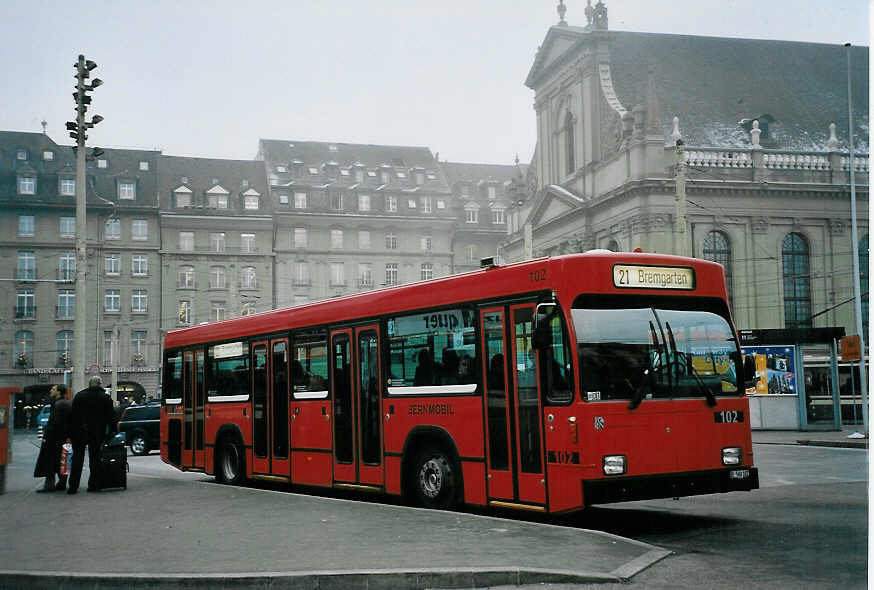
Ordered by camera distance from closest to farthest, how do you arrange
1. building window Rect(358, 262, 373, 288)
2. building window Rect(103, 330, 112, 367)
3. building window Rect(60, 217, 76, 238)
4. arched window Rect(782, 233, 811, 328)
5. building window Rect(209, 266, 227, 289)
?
building window Rect(60, 217, 76, 238) → arched window Rect(782, 233, 811, 328) → building window Rect(358, 262, 373, 288) → building window Rect(209, 266, 227, 289) → building window Rect(103, 330, 112, 367)

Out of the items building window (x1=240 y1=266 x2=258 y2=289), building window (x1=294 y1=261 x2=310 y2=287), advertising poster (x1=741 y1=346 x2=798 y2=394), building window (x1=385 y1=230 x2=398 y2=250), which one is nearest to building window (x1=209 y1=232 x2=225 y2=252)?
building window (x1=240 y1=266 x2=258 y2=289)

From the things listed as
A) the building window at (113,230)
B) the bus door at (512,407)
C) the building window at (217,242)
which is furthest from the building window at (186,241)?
the bus door at (512,407)

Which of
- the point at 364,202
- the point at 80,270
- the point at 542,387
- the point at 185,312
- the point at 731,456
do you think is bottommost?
the point at 731,456

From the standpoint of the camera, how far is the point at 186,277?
67.5 meters

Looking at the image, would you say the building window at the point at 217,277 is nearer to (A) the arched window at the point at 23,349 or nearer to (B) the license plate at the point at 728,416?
(A) the arched window at the point at 23,349

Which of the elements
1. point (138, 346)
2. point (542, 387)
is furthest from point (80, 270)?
point (138, 346)

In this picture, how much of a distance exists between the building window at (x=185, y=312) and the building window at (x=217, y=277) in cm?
206

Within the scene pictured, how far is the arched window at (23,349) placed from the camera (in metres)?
34.6

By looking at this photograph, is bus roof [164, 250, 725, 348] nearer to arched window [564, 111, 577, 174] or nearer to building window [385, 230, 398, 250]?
arched window [564, 111, 577, 174]

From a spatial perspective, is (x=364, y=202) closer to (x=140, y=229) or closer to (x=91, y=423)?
(x=140, y=229)

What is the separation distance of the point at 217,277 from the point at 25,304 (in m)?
32.2

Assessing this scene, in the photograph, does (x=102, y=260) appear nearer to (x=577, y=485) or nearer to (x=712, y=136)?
(x=712, y=136)

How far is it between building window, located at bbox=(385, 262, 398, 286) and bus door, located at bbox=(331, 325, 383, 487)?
51909 mm

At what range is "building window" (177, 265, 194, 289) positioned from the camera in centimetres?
6669
